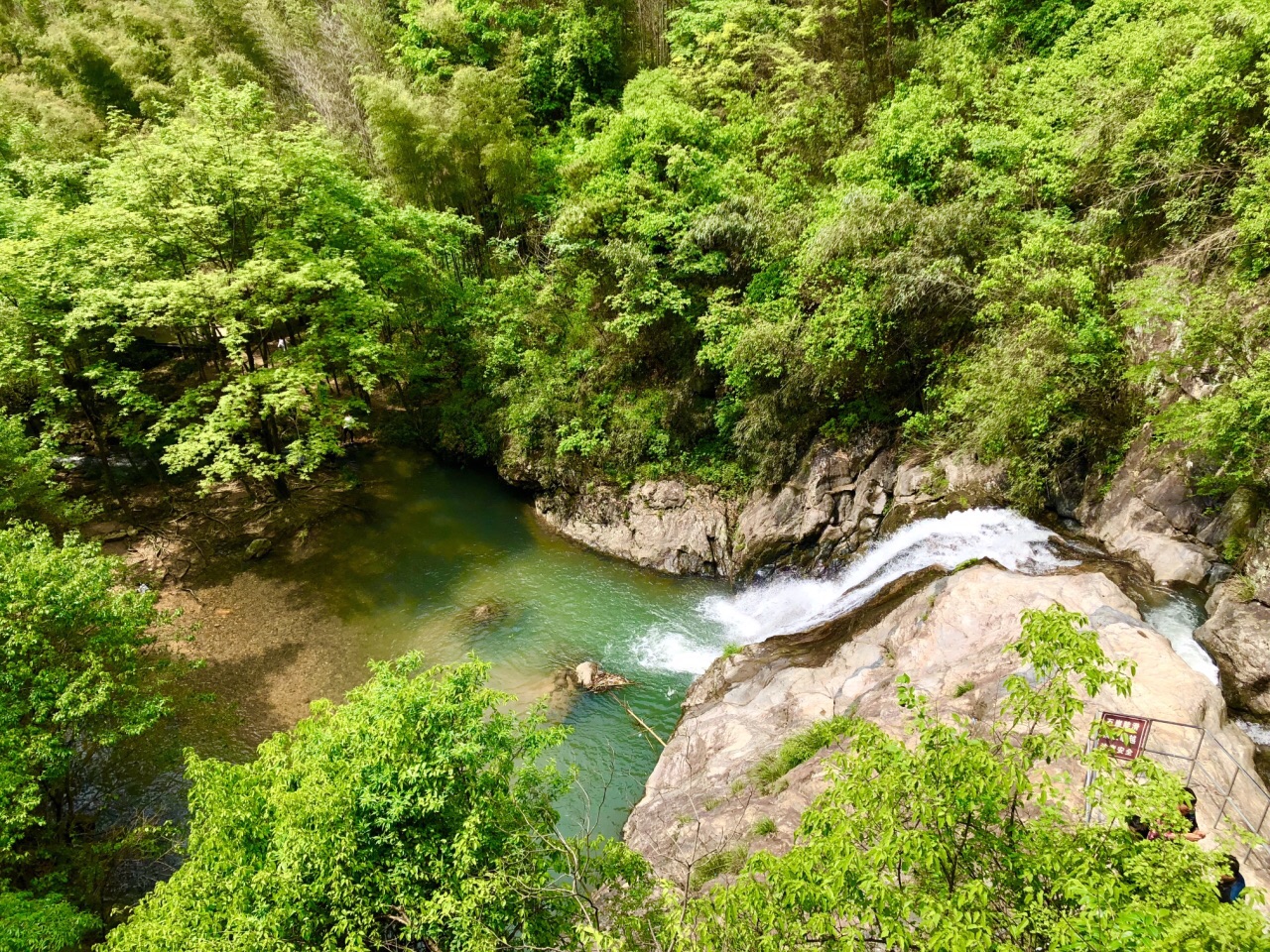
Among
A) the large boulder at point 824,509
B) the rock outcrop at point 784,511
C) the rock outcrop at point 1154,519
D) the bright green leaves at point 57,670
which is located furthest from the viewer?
the large boulder at point 824,509

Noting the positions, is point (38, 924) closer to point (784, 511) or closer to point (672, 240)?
point (784, 511)

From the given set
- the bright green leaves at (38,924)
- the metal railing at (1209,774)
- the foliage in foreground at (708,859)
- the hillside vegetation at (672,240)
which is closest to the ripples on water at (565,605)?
the hillside vegetation at (672,240)

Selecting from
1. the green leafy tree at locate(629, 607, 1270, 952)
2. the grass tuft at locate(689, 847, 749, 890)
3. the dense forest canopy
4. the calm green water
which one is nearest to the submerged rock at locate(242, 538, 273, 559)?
the calm green water

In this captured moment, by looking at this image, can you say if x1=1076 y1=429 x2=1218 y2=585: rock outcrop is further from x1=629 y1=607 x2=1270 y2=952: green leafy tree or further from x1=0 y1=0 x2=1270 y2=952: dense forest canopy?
x1=629 y1=607 x2=1270 y2=952: green leafy tree

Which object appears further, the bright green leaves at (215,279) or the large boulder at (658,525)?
the large boulder at (658,525)

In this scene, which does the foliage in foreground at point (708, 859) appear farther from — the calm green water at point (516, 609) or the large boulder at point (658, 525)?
the large boulder at point (658, 525)

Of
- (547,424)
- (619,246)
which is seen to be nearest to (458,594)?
(547,424)

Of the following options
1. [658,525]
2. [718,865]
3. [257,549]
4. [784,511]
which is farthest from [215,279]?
[718,865]

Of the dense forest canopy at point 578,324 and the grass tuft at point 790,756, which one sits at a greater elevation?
the dense forest canopy at point 578,324
